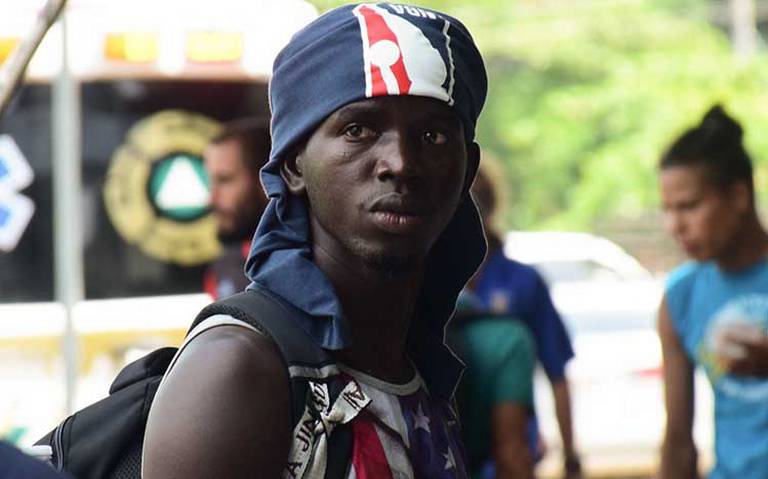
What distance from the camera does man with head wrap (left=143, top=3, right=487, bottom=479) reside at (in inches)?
92.0

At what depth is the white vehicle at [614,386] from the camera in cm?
1195

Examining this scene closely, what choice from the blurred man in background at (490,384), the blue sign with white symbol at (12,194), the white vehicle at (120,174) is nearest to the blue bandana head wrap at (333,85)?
the blurred man in background at (490,384)

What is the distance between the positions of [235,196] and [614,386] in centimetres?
614

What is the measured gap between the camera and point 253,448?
228cm

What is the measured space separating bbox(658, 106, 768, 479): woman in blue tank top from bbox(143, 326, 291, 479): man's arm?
325 centimetres

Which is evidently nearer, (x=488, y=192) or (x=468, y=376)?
(x=468, y=376)

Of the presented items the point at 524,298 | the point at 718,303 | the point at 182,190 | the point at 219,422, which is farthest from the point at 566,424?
the point at 219,422

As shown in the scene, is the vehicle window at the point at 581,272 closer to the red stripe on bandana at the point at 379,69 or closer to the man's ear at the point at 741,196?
the man's ear at the point at 741,196

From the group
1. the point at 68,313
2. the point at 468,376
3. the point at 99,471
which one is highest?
the point at 99,471

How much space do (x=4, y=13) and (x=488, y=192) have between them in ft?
7.27

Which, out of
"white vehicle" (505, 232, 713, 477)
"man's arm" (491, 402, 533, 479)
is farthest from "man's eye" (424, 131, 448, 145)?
"white vehicle" (505, 232, 713, 477)

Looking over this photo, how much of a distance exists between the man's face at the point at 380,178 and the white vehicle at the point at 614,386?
856 centimetres

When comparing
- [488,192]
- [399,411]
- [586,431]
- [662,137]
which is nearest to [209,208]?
[488,192]

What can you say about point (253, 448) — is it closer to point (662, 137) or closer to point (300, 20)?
point (300, 20)
